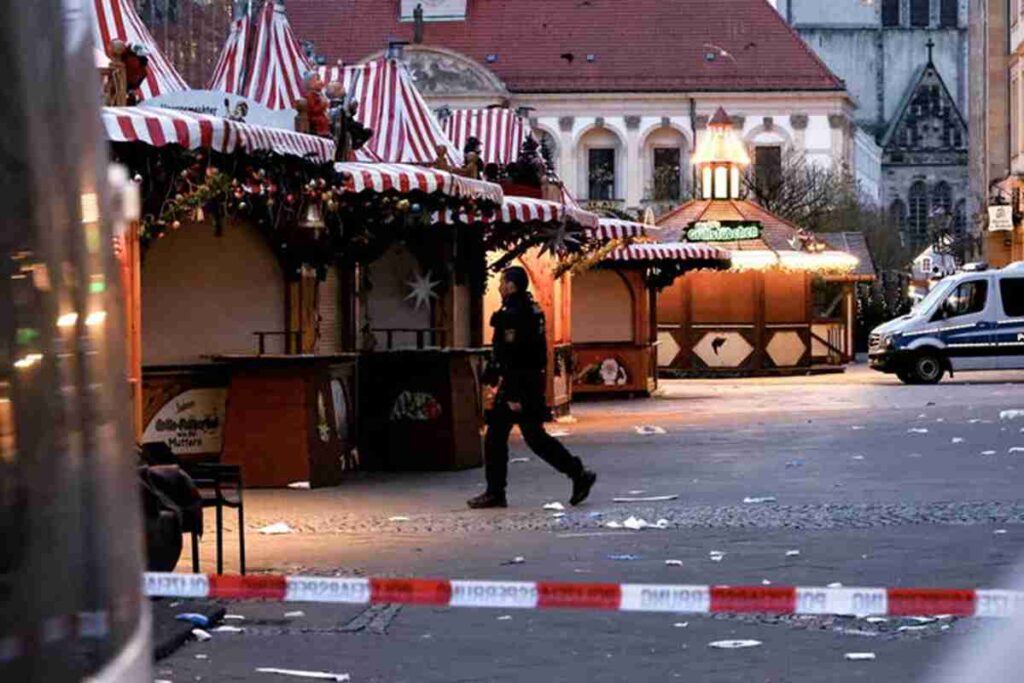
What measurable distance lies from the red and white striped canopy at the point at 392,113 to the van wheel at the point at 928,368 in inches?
638

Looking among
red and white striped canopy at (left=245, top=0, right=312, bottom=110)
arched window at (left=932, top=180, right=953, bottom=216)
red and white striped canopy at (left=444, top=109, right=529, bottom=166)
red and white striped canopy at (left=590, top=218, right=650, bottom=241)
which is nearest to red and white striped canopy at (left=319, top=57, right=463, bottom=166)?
red and white striped canopy at (left=590, top=218, right=650, bottom=241)

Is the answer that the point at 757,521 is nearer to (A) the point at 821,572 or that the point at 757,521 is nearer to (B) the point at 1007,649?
(A) the point at 821,572

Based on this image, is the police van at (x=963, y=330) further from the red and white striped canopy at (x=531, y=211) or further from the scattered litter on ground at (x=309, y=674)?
the scattered litter on ground at (x=309, y=674)

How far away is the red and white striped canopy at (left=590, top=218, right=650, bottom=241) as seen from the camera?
117 feet

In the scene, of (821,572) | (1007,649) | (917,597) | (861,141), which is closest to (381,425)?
(821,572)

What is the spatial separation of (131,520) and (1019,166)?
62.7 meters

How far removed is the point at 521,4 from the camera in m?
92.1

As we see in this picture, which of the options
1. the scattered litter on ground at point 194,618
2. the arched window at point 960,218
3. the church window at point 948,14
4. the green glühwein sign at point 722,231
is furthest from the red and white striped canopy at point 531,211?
the church window at point 948,14

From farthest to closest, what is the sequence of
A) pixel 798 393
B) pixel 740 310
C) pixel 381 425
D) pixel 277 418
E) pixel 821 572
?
pixel 740 310, pixel 798 393, pixel 381 425, pixel 277 418, pixel 821 572

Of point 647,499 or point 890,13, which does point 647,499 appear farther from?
point 890,13

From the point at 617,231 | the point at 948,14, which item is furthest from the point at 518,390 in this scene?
the point at 948,14

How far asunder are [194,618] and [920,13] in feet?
415

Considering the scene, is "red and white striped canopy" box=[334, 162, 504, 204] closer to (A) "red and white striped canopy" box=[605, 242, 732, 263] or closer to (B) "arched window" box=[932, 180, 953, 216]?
(A) "red and white striped canopy" box=[605, 242, 732, 263]

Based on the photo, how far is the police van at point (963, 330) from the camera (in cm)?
4534
